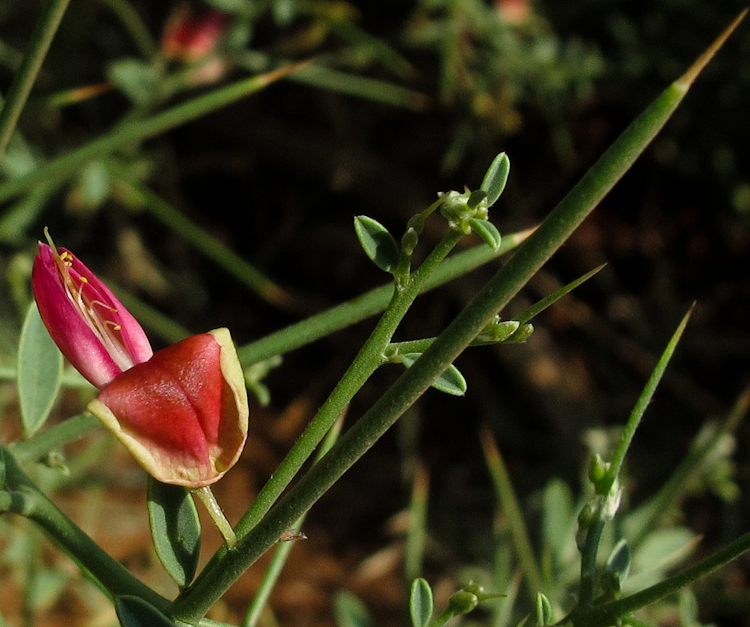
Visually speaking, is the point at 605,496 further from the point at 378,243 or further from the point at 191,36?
the point at 191,36

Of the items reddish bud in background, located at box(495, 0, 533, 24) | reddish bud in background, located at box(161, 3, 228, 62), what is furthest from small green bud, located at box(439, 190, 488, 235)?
reddish bud in background, located at box(495, 0, 533, 24)

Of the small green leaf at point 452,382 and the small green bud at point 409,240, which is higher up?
the small green bud at point 409,240

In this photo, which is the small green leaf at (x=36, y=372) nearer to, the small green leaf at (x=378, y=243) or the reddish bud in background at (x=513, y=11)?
the small green leaf at (x=378, y=243)

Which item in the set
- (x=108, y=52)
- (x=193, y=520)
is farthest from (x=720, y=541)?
(x=108, y=52)

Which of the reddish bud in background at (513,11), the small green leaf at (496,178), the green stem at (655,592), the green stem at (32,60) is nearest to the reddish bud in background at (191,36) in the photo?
the reddish bud in background at (513,11)

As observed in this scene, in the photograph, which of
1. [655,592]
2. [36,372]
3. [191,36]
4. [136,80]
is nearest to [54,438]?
[36,372]

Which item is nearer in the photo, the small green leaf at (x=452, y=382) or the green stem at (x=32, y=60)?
the small green leaf at (x=452, y=382)
